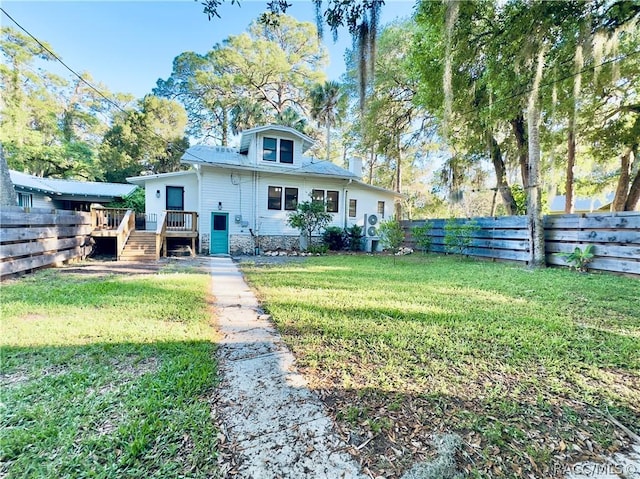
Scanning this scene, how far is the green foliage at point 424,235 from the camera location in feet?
38.7

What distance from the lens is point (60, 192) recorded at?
13500mm

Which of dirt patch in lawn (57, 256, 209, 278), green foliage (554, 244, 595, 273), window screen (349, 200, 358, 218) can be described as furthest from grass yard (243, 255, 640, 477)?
window screen (349, 200, 358, 218)

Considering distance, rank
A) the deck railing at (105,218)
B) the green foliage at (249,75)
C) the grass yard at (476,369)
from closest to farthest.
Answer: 1. the grass yard at (476,369)
2. the deck railing at (105,218)
3. the green foliage at (249,75)

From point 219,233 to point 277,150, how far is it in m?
4.46

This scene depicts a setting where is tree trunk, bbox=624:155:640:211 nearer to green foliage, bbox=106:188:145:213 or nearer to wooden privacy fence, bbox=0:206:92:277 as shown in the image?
wooden privacy fence, bbox=0:206:92:277

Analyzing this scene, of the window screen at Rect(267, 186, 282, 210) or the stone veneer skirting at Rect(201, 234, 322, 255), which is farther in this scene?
the window screen at Rect(267, 186, 282, 210)

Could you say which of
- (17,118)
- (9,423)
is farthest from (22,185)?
(9,423)

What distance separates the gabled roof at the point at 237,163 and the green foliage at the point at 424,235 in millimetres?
3870

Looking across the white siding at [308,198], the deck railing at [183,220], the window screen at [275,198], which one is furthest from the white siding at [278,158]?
the deck railing at [183,220]

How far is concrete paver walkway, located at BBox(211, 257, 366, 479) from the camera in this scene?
1469mm

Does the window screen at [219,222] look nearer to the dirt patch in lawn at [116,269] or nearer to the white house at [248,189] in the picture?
the white house at [248,189]

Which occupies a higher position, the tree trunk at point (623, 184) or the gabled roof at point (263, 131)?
the gabled roof at point (263, 131)

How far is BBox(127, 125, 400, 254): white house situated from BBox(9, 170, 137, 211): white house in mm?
4870

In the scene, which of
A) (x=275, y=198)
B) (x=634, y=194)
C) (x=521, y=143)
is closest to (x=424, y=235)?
(x=521, y=143)
